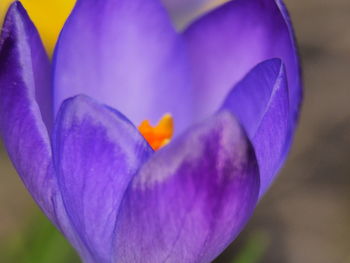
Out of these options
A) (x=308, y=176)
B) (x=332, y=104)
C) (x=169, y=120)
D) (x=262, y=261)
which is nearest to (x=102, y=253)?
(x=169, y=120)

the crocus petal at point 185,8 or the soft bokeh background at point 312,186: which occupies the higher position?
the crocus petal at point 185,8

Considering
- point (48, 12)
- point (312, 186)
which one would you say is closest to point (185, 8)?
point (48, 12)

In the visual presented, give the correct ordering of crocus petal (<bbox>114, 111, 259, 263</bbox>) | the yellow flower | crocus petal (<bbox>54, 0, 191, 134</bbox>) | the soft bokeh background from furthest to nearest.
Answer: the soft bokeh background → the yellow flower → crocus petal (<bbox>54, 0, 191, 134</bbox>) → crocus petal (<bbox>114, 111, 259, 263</bbox>)

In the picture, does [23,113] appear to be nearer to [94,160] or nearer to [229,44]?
[94,160]

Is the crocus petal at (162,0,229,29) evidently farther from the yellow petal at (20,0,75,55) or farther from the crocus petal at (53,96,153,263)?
the crocus petal at (53,96,153,263)

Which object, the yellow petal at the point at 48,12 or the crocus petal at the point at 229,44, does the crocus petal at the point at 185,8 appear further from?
the crocus petal at the point at 229,44

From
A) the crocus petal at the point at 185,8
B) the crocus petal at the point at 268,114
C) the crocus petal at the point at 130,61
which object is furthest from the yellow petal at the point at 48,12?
the crocus petal at the point at 268,114

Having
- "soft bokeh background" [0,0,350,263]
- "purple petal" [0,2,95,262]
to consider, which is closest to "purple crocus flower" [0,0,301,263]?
"purple petal" [0,2,95,262]

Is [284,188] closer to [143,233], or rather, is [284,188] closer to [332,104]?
[332,104]
